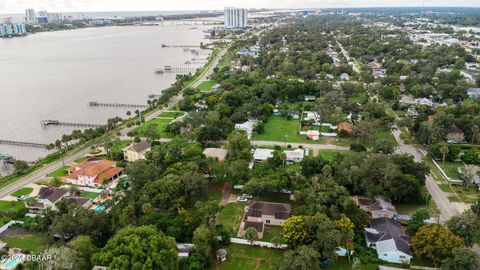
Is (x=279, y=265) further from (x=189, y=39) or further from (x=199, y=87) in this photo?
(x=189, y=39)

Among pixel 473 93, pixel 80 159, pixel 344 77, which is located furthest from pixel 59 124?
pixel 473 93

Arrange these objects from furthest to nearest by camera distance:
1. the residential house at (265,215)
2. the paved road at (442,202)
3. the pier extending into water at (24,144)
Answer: the pier extending into water at (24,144) → the paved road at (442,202) → the residential house at (265,215)

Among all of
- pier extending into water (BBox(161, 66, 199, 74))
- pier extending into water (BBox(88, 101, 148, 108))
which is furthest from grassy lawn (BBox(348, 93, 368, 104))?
pier extending into water (BBox(161, 66, 199, 74))

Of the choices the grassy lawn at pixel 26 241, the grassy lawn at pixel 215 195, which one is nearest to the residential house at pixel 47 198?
the grassy lawn at pixel 26 241

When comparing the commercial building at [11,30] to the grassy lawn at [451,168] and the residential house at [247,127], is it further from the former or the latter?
the grassy lawn at [451,168]

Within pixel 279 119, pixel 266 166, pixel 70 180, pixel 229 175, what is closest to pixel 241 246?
pixel 229 175

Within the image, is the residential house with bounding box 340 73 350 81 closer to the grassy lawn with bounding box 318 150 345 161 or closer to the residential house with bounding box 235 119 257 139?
the residential house with bounding box 235 119 257 139
